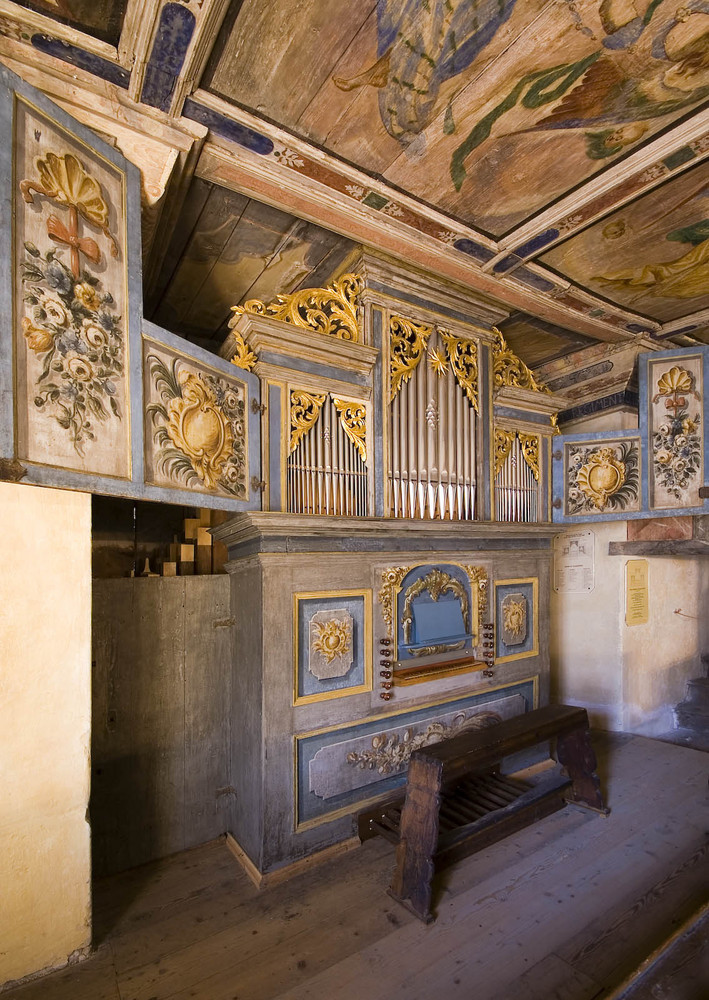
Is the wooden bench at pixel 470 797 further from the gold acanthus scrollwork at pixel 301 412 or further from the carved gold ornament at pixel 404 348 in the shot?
the carved gold ornament at pixel 404 348

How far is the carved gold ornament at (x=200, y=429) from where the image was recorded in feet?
8.23

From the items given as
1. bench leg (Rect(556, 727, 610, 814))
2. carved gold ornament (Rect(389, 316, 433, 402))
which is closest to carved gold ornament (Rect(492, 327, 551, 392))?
carved gold ornament (Rect(389, 316, 433, 402))

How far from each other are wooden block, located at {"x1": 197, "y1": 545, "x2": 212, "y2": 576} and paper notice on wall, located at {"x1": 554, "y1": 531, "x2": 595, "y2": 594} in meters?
4.13

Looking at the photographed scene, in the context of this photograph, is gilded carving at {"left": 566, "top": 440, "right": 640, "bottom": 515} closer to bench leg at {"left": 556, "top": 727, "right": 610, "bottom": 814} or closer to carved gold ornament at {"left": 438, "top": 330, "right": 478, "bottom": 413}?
carved gold ornament at {"left": 438, "top": 330, "right": 478, "bottom": 413}

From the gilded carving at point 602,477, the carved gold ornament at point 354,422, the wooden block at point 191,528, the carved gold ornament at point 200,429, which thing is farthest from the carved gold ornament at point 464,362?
the wooden block at point 191,528

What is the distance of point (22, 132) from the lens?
1933mm

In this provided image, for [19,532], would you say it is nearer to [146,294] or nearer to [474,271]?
[146,294]

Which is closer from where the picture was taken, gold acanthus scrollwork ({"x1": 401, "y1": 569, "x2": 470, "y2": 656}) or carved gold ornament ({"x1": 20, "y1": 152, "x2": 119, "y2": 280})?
carved gold ornament ({"x1": 20, "y1": 152, "x2": 119, "y2": 280})

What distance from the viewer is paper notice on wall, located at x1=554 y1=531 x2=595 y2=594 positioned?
5.44 m

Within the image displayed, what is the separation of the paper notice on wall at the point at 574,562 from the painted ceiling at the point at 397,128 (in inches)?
110

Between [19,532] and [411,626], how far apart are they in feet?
8.34

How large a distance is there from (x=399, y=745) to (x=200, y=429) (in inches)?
101

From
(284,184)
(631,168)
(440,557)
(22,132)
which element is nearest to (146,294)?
(284,184)

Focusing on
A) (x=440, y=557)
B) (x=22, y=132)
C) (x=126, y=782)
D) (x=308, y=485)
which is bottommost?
(x=126, y=782)
